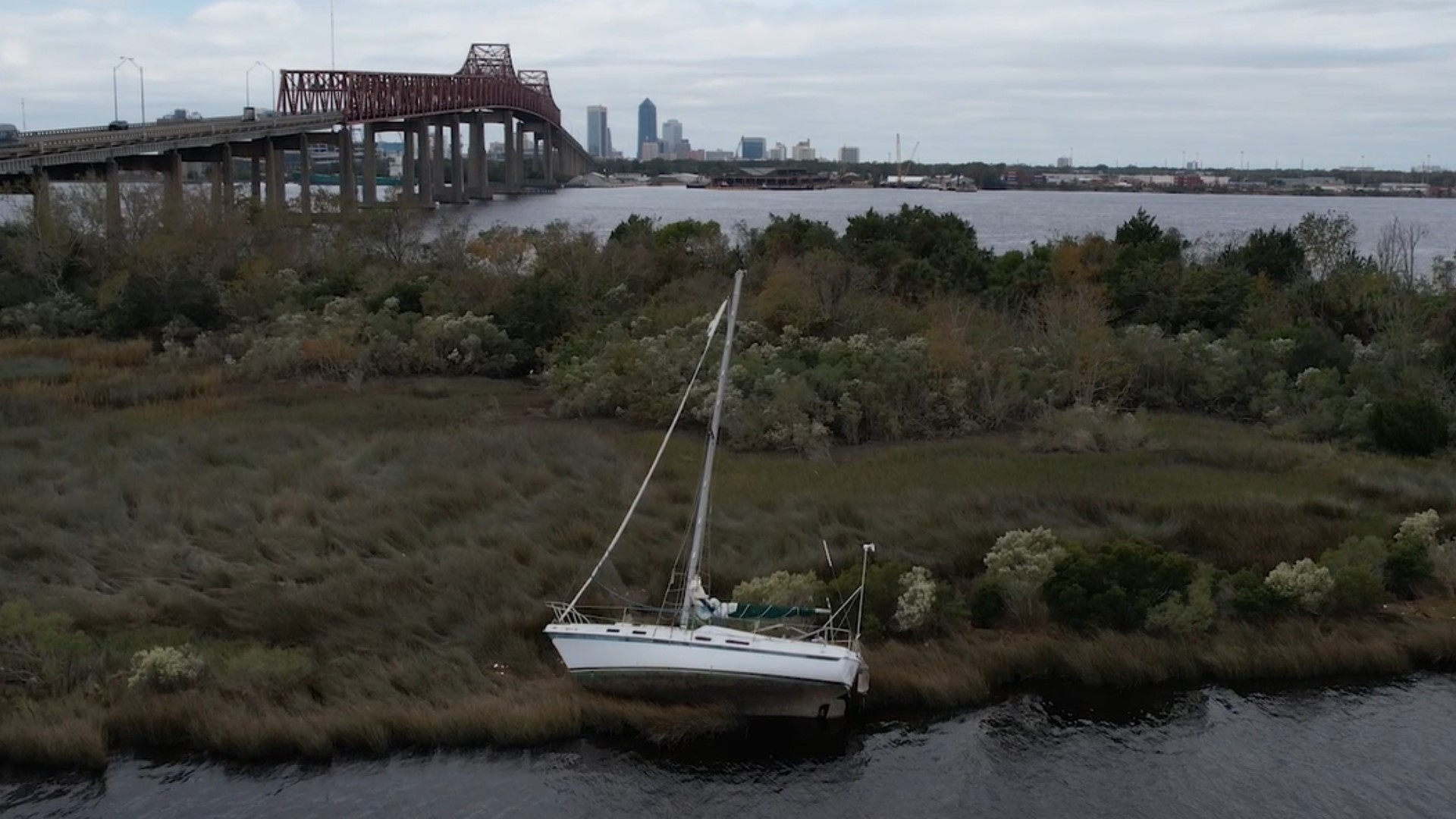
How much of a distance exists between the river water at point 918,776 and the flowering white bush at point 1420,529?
14.5 feet

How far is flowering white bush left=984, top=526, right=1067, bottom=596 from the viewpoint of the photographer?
21.5 m

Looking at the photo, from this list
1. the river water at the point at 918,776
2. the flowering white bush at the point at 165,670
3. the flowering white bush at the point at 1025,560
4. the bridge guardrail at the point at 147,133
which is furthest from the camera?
the bridge guardrail at the point at 147,133

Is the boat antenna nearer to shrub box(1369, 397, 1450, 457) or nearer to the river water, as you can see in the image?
the river water

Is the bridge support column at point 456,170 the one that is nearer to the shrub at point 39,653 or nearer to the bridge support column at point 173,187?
the bridge support column at point 173,187

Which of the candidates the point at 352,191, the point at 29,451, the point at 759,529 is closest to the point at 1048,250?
the point at 759,529

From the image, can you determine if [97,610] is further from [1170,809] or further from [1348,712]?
[1348,712]

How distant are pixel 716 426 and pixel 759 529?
4.76 m

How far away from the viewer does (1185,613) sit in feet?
69.2

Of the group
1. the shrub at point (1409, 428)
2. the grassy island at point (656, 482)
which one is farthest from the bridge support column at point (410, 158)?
the shrub at point (1409, 428)

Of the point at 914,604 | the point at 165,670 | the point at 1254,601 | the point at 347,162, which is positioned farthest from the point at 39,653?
the point at 347,162

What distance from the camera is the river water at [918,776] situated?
16812 mm

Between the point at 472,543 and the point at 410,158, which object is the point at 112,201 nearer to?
the point at 472,543

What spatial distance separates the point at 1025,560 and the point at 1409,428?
1310 centimetres

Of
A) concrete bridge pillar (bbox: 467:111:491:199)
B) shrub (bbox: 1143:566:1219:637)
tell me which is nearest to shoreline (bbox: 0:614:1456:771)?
shrub (bbox: 1143:566:1219:637)
